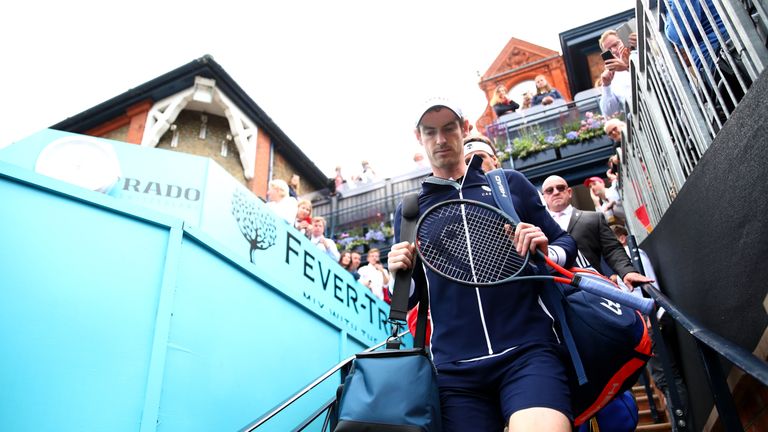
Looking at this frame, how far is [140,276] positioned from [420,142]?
1688mm

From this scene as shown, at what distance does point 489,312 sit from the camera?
1.92 metres

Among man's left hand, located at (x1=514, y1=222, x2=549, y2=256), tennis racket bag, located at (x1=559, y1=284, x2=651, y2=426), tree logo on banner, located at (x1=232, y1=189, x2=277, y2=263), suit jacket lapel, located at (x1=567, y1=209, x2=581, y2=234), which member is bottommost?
tennis racket bag, located at (x1=559, y1=284, x2=651, y2=426)

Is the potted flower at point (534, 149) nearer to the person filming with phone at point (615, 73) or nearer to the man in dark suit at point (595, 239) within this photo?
the person filming with phone at point (615, 73)

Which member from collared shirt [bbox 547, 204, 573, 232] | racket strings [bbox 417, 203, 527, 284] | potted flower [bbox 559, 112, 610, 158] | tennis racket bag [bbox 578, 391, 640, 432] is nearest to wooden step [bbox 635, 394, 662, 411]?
collared shirt [bbox 547, 204, 573, 232]

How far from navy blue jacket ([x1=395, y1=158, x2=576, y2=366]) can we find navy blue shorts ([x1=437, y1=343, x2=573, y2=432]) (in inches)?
1.7

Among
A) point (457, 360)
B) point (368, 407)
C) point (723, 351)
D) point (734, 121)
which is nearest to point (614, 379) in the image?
point (723, 351)

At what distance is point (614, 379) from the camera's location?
1880 mm

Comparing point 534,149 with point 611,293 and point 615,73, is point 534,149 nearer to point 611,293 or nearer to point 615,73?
point 615,73

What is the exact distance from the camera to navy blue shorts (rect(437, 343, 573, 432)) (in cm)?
170

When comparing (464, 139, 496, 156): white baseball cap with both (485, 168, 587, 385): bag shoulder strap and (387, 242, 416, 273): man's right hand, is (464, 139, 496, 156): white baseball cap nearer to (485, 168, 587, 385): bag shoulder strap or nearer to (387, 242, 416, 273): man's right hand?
(485, 168, 587, 385): bag shoulder strap

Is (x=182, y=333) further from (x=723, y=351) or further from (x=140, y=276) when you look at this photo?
(x=723, y=351)

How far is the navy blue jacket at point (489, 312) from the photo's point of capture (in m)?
1.86

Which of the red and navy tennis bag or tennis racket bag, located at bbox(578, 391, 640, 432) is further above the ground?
the red and navy tennis bag

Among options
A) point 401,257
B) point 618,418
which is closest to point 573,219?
point 618,418
